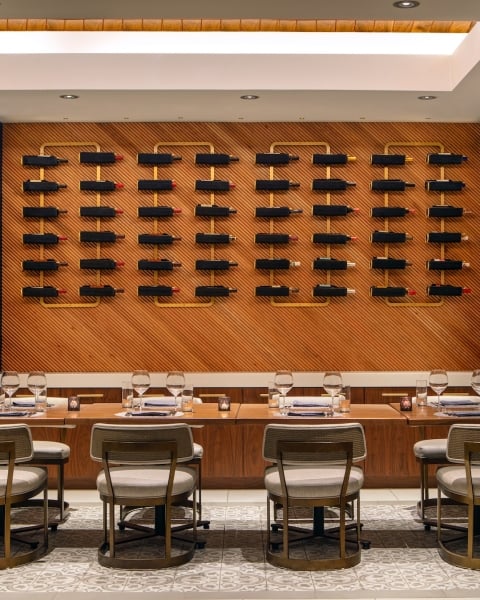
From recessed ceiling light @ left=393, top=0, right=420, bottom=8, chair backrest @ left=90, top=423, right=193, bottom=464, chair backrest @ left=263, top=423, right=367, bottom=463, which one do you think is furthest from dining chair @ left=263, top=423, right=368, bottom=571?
recessed ceiling light @ left=393, top=0, right=420, bottom=8

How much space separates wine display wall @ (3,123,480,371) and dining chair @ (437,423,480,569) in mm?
2780

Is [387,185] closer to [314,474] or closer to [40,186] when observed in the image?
[40,186]

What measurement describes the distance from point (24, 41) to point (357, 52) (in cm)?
246

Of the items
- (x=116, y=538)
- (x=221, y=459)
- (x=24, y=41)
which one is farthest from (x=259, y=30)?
(x=116, y=538)

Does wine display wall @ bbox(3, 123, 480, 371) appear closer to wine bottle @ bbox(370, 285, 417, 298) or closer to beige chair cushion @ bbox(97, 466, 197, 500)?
wine bottle @ bbox(370, 285, 417, 298)

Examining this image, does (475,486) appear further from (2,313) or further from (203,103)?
(2,313)

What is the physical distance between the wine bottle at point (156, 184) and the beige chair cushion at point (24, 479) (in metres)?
3.26

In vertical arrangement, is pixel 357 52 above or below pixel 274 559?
above

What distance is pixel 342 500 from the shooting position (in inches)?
177

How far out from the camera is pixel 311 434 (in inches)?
175

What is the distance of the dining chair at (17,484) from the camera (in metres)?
4.55

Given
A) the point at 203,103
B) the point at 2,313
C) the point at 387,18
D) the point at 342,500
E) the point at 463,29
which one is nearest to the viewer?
the point at 342,500

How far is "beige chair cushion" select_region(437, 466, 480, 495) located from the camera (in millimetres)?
4648

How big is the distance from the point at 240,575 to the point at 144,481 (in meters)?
0.71
